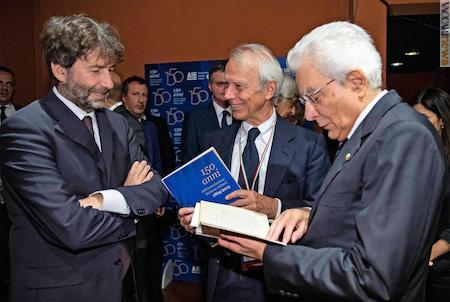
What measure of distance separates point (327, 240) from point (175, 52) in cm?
460

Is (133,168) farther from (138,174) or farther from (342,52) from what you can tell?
(342,52)

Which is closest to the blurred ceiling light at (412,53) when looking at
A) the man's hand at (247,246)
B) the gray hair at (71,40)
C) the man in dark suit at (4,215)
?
the man in dark suit at (4,215)

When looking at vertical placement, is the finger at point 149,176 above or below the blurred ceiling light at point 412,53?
below

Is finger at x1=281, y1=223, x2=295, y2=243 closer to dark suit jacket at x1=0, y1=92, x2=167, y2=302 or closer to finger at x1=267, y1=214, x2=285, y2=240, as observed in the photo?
finger at x1=267, y1=214, x2=285, y2=240

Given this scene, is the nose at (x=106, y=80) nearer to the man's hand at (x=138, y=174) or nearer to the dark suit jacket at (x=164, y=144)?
the man's hand at (x=138, y=174)

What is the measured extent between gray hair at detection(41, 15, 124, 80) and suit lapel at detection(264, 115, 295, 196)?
34.4 inches

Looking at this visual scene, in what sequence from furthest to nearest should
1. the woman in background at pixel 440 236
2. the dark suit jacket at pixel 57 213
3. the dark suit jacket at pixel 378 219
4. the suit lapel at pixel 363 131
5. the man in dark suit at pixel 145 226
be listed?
the man in dark suit at pixel 145 226 < the woman in background at pixel 440 236 < the dark suit jacket at pixel 57 213 < the suit lapel at pixel 363 131 < the dark suit jacket at pixel 378 219

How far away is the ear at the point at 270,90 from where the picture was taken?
232 cm

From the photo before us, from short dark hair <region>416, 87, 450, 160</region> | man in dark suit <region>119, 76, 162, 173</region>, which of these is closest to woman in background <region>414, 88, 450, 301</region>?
short dark hair <region>416, 87, 450, 160</region>

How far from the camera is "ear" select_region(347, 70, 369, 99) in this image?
1.36 metres

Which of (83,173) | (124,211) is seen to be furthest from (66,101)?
(124,211)

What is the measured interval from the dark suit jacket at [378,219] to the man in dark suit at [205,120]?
2.75m

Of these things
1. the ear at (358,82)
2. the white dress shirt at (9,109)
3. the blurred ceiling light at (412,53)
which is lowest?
the white dress shirt at (9,109)

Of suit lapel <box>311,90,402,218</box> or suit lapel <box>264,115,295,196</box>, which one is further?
suit lapel <box>264,115,295,196</box>
